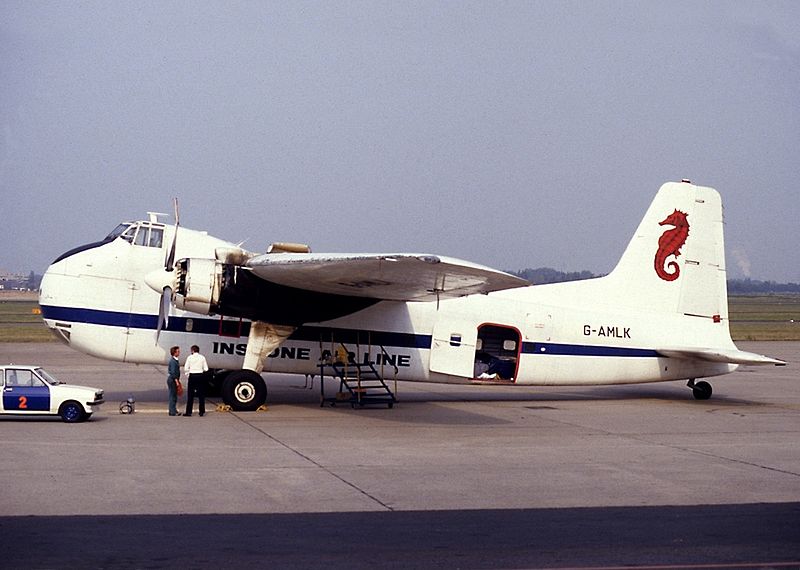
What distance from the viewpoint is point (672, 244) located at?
24438 mm

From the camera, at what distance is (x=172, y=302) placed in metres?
20.2

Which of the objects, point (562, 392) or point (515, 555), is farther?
point (562, 392)


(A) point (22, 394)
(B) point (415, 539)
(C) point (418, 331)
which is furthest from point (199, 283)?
(B) point (415, 539)

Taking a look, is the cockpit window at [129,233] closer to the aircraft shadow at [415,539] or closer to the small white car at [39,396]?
the small white car at [39,396]

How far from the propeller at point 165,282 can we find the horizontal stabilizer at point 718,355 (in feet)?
38.9

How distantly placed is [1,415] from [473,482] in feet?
31.5

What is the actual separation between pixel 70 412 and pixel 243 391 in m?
3.78

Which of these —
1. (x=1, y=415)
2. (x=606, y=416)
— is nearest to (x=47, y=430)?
(x=1, y=415)

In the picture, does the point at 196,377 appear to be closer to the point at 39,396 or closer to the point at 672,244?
the point at 39,396

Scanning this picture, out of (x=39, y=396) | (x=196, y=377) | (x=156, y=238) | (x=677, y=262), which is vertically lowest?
(x=39, y=396)

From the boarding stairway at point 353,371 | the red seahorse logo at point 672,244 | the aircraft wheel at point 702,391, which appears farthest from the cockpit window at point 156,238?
the aircraft wheel at point 702,391

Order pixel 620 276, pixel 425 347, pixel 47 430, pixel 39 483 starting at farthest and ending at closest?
1. pixel 620 276
2. pixel 425 347
3. pixel 47 430
4. pixel 39 483

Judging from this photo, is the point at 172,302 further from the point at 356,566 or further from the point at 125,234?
the point at 356,566

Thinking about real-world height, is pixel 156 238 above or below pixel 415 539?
above
